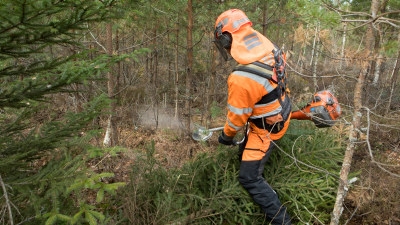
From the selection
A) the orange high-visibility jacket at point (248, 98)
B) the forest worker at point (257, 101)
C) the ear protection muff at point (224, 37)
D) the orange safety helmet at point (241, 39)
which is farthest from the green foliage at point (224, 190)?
the ear protection muff at point (224, 37)

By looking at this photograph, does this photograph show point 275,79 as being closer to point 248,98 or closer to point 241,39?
point 248,98

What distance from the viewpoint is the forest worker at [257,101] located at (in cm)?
326

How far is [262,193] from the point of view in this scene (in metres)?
3.59

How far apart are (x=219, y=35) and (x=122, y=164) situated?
432 centimetres

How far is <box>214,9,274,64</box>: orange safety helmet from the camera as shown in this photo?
3338 millimetres

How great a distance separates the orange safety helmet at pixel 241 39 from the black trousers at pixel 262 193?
1.41 m

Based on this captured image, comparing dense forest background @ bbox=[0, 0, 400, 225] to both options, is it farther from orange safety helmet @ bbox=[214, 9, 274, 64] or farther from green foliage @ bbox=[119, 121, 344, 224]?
orange safety helmet @ bbox=[214, 9, 274, 64]

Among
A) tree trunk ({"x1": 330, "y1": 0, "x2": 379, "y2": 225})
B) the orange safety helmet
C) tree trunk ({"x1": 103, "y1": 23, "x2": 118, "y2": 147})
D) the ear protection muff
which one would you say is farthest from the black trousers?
tree trunk ({"x1": 103, "y1": 23, "x2": 118, "y2": 147})

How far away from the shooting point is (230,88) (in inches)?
131

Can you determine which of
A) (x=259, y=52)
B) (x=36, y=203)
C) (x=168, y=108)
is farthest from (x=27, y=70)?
(x=168, y=108)

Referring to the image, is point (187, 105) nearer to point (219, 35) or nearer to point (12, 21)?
point (219, 35)

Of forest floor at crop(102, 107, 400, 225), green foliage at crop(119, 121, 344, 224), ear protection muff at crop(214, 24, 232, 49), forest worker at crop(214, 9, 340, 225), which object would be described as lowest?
forest floor at crop(102, 107, 400, 225)

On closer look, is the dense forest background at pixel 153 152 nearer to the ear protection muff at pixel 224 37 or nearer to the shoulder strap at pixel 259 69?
the shoulder strap at pixel 259 69

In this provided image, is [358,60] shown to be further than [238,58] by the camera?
No
